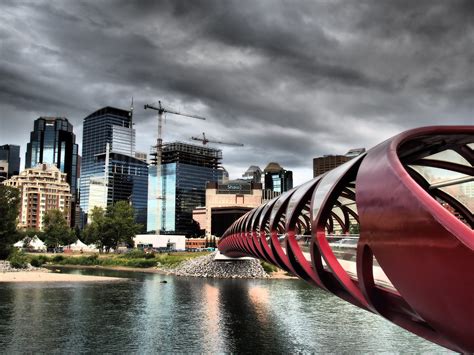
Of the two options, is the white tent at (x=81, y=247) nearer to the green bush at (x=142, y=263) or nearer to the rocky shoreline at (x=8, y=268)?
the green bush at (x=142, y=263)

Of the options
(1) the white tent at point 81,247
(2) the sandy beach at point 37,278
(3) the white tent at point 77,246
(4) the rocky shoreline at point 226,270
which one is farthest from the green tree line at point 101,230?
(4) the rocky shoreline at point 226,270

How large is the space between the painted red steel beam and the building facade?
167 meters

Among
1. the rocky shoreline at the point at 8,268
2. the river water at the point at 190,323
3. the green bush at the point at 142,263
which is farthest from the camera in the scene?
the green bush at the point at 142,263

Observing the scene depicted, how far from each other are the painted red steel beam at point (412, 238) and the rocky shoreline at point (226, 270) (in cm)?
6056

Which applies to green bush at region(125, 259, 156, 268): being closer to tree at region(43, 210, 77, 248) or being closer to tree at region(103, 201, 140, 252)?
tree at region(103, 201, 140, 252)

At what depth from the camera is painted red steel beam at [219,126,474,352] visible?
618cm

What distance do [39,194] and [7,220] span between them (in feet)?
308

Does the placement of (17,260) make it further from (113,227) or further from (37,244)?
(37,244)

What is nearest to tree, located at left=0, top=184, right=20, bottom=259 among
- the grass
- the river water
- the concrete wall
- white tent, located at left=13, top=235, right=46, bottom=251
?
the grass

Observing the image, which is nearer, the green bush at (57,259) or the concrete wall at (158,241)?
the green bush at (57,259)

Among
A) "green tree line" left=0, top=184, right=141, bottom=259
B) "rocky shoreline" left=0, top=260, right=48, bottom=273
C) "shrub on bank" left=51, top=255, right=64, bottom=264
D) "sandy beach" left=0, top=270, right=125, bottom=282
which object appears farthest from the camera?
"green tree line" left=0, top=184, right=141, bottom=259

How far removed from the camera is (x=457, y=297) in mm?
6195

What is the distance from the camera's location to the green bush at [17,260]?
82.2m

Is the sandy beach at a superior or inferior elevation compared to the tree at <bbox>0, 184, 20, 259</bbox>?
inferior
